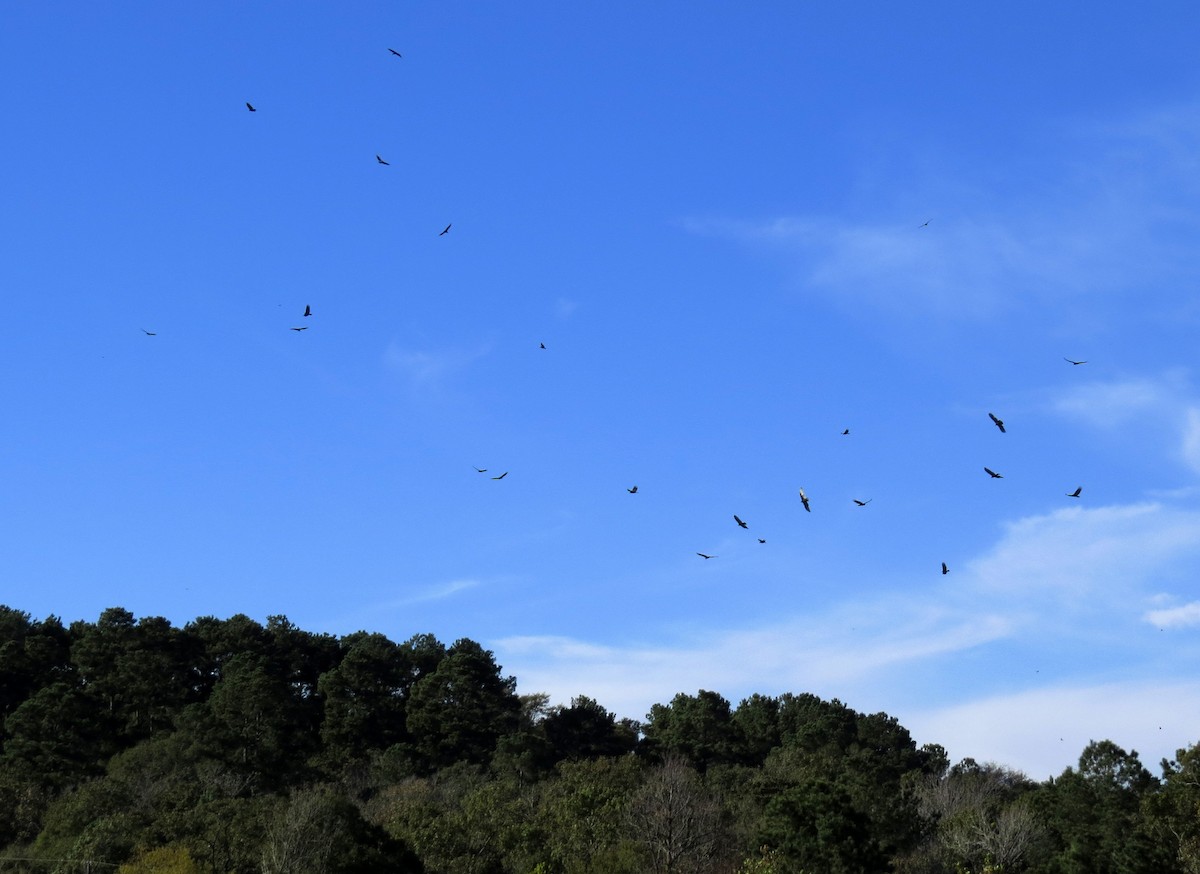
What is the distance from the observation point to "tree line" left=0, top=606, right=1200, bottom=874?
162 ft

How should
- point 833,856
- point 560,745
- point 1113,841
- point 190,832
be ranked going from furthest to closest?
point 560,745 < point 1113,841 < point 190,832 < point 833,856

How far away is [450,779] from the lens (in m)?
79.8

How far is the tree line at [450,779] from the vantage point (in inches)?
1949

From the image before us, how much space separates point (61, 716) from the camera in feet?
269

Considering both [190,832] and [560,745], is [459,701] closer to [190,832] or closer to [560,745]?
[560,745]

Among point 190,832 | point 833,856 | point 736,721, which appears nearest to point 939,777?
point 736,721

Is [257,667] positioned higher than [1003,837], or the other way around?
[257,667]

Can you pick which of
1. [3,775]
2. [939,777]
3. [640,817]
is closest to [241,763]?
[3,775]

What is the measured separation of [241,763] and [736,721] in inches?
1534

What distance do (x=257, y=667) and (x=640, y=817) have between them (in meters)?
42.1

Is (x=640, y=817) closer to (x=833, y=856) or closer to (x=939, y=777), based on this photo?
(x=833, y=856)

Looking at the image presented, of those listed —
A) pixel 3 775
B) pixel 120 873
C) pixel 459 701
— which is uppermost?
pixel 459 701

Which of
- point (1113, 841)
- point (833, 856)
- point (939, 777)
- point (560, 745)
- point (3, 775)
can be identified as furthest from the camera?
point (560, 745)

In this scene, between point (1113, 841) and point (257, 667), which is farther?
point (257, 667)
